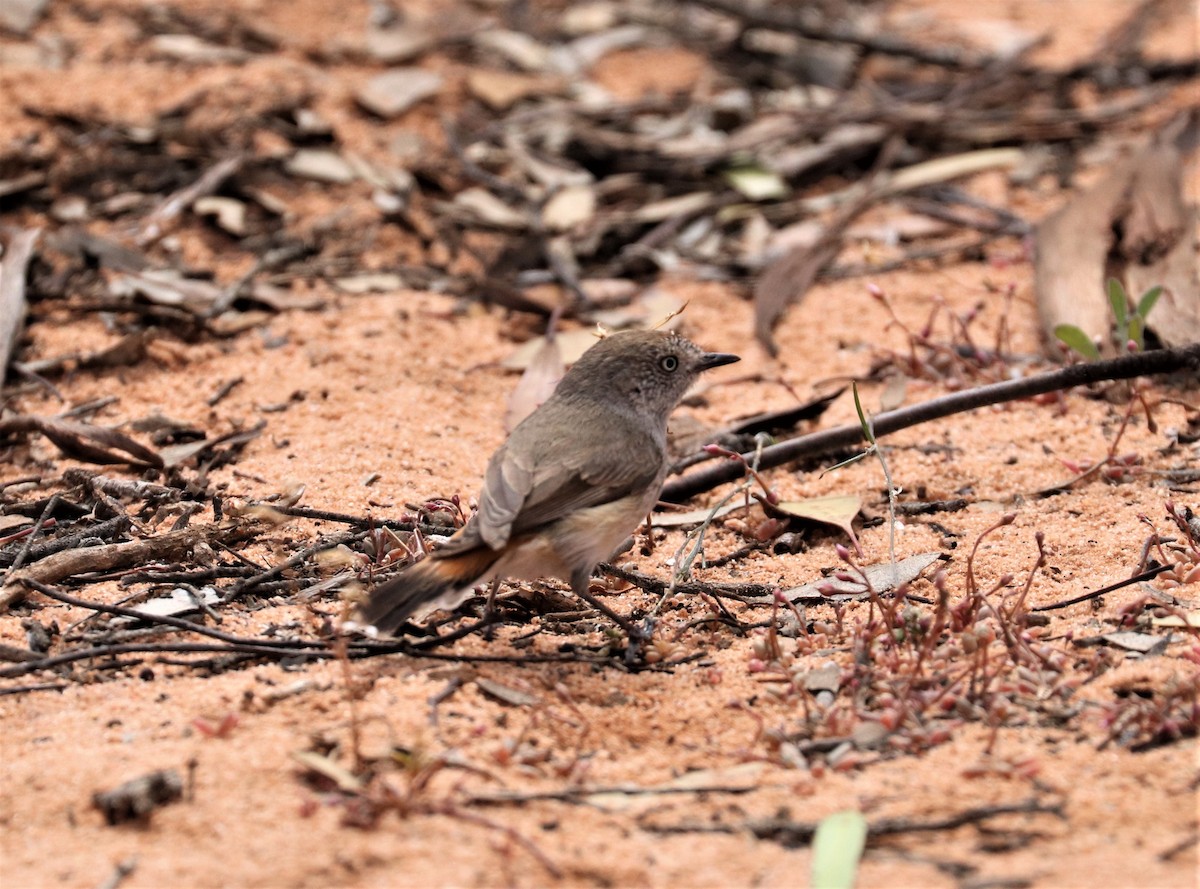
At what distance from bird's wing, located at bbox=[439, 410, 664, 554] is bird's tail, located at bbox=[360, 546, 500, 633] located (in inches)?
1.7

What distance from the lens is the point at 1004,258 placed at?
7262mm

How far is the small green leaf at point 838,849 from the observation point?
9.40ft

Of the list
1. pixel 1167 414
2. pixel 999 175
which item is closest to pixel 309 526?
pixel 1167 414

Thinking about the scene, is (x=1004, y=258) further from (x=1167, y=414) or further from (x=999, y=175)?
(x=1167, y=414)

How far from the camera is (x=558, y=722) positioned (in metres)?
3.66

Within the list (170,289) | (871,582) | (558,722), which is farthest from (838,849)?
(170,289)

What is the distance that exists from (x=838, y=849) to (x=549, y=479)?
5.71 ft

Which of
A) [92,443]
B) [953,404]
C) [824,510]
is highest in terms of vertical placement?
[953,404]

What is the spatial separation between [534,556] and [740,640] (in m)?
0.72

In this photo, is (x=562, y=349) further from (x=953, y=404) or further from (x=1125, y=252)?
(x=1125, y=252)

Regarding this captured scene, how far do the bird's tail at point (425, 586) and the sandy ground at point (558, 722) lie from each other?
0.72 feet

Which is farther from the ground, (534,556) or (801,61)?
(801,61)

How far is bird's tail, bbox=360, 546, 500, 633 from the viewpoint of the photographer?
12.1 ft

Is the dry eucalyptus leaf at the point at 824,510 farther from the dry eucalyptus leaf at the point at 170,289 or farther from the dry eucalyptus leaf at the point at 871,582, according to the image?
the dry eucalyptus leaf at the point at 170,289
